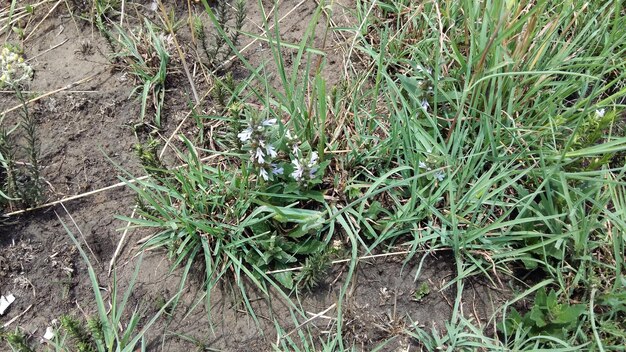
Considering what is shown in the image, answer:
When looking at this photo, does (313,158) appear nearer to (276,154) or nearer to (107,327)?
(276,154)

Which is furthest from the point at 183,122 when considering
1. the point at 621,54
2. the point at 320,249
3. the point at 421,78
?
the point at 621,54

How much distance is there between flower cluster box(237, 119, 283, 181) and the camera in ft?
7.04

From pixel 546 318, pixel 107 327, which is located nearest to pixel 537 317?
pixel 546 318

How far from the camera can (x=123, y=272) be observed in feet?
7.82

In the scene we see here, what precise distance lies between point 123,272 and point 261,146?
86 centimetres

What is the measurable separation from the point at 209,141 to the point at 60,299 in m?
0.98

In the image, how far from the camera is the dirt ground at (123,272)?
89.7 inches

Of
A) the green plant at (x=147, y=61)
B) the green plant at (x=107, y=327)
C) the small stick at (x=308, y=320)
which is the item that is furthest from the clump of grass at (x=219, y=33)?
the small stick at (x=308, y=320)

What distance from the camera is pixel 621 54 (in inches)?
111

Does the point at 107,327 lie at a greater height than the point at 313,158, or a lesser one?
lesser

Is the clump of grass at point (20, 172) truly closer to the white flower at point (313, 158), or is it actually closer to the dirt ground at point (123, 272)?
the dirt ground at point (123, 272)

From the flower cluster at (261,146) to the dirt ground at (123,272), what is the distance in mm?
533

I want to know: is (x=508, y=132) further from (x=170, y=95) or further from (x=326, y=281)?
(x=170, y=95)

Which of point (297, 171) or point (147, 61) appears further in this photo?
point (147, 61)
